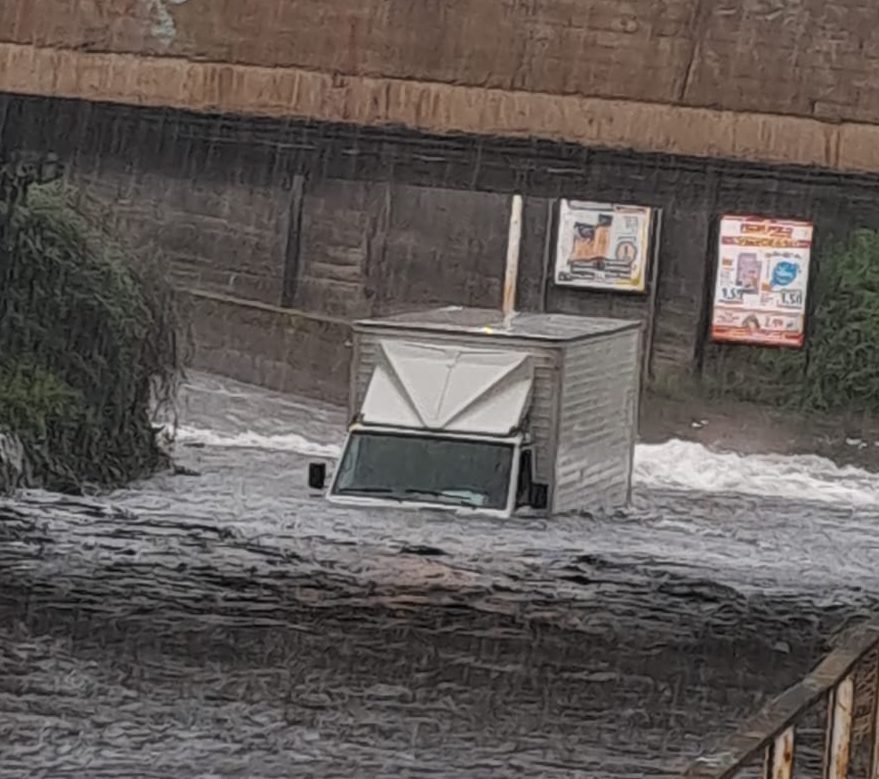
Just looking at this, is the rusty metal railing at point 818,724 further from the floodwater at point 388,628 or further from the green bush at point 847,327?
the green bush at point 847,327

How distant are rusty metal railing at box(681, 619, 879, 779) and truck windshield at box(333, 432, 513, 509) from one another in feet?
56.7

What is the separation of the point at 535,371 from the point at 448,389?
1.15 metres

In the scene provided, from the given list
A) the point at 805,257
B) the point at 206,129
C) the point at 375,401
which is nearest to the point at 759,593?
the point at 375,401

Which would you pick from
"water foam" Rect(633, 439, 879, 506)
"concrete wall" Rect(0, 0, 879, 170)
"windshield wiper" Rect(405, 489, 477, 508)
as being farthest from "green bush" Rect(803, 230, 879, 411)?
"concrete wall" Rect(0, 0, 879, 170)

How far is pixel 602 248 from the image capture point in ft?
116

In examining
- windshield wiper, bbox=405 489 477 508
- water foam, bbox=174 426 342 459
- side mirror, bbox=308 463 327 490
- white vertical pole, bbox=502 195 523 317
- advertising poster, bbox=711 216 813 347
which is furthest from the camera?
white vertical pole, bbox=502 195 523 317

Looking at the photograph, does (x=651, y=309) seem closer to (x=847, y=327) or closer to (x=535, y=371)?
(x=847, y=327)

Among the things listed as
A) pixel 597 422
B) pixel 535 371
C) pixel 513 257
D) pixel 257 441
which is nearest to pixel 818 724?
pixel 535 371

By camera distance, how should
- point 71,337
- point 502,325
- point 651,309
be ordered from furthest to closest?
point 651,309 → point 502,325 → point 71,337

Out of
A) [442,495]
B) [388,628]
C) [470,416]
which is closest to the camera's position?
[388,628]

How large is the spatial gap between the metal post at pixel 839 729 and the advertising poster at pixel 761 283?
30020mm

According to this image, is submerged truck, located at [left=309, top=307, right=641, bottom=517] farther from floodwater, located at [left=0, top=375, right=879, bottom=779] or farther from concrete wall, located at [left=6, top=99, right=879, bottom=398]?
concrete wall, located at [left=6, top=99, right=879, bottom=398]

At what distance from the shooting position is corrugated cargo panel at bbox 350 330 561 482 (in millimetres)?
23047

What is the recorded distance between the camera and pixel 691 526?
88.0ft
